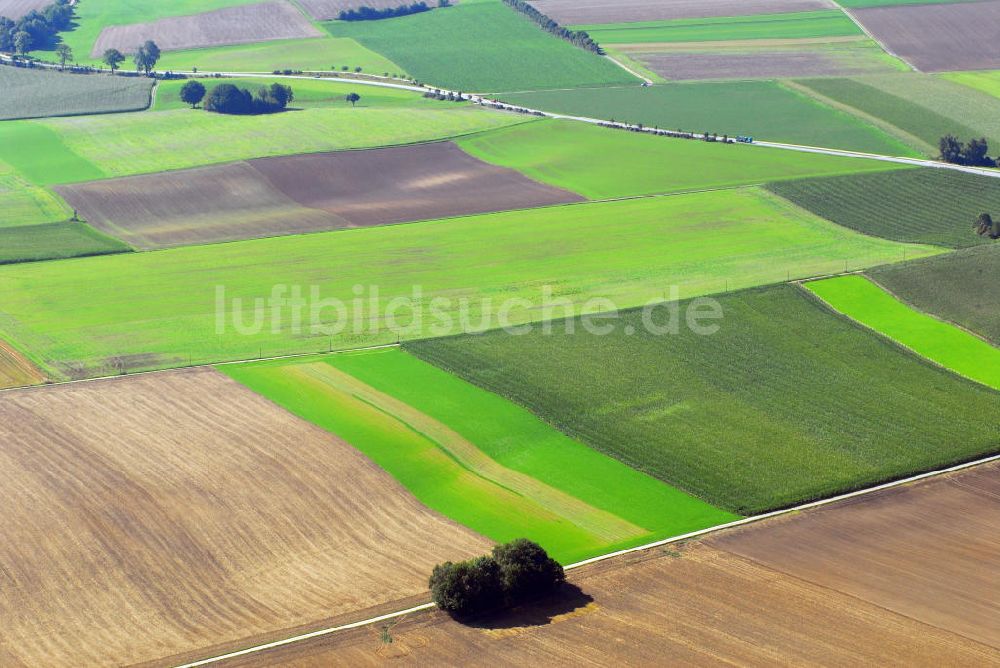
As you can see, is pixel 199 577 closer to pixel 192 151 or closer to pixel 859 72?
pixel 192 151

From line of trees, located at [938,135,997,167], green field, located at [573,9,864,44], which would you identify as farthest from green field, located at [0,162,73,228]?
green field, located at [573,9,864,44]

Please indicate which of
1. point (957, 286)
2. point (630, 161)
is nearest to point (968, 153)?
point (630, 161)

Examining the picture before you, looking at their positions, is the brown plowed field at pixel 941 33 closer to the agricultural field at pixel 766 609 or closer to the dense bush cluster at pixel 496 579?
the agricultural field at pixel 766 609

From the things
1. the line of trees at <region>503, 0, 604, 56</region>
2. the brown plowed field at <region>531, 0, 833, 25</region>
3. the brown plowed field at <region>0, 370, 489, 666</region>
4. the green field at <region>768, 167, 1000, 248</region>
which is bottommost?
the brown plowed field at <region>0, 370, 489, 666</region>

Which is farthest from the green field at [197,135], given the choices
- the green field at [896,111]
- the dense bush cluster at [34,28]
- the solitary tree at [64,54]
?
the green field at [896,111]

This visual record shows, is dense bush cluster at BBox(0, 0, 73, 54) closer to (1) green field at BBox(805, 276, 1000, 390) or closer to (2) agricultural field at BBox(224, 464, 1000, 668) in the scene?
(1) green field at BBox(805, 276, 1000, 390)
